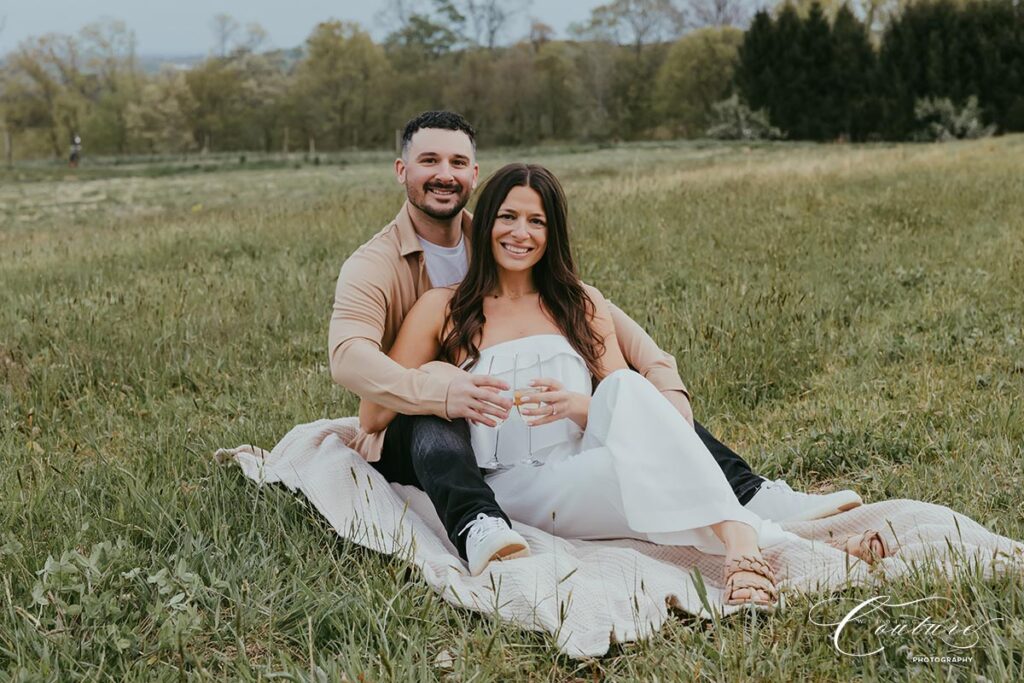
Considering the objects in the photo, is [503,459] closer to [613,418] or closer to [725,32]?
[613,418]

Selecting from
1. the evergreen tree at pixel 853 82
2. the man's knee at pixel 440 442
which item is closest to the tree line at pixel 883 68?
the evergreen tree at pixel 853 82

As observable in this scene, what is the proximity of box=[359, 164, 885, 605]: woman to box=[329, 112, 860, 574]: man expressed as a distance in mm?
182

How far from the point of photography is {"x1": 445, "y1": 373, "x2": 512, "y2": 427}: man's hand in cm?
358

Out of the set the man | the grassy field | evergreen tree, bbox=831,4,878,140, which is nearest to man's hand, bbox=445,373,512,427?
the man

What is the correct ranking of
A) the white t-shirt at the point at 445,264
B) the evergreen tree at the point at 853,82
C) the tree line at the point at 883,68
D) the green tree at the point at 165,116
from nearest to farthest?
the white t-shirt at the point at 445,264 → the tree line at the point at 883,68 → the evergreen tree at the point at 853,82 → the green tree at the point at 165,116

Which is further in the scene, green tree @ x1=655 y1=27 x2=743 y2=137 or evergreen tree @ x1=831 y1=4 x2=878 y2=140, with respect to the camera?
green tree @ x1=655 y1=27 x2=743 y2=137

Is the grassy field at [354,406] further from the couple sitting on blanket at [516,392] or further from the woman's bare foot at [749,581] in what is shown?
the couple sitting on blanket at [516,392]

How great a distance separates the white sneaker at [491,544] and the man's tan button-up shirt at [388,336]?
0.52m

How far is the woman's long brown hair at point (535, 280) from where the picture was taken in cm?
403

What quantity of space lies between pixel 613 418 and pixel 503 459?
0.63 m

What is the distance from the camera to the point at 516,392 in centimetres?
380

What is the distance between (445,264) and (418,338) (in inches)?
17.8

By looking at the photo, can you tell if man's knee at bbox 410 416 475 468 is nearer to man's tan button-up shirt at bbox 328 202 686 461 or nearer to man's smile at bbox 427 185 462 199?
man's tan button-up shirt at bbox 328 202 686 461

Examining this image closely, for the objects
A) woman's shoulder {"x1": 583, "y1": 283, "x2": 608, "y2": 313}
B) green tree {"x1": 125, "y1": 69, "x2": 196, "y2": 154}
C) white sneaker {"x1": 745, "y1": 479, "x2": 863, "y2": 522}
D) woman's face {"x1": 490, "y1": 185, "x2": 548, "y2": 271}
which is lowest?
white sneaker {"x1": 745, "y1": 479, "x2": 863, "y2": 522}
